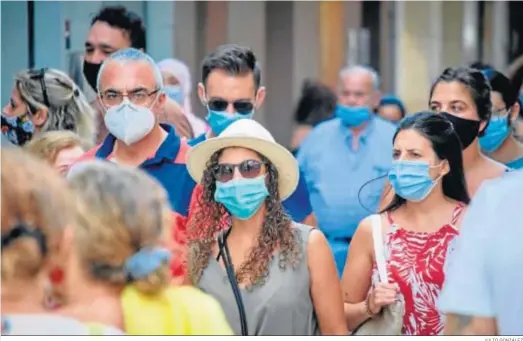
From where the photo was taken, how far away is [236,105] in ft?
14.9

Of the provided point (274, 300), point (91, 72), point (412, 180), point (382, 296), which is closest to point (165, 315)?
point (274, 300)

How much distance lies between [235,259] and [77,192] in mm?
1083

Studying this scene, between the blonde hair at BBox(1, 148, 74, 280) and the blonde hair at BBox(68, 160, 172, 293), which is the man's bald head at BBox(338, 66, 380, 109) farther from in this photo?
the blonde hair at BBox(1, 148, 74, 280)

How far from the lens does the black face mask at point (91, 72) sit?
4.79 m

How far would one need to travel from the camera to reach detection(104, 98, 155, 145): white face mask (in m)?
4.29

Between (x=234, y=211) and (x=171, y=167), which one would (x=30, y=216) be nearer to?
(x=234, y=211)

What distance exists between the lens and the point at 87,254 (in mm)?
2707

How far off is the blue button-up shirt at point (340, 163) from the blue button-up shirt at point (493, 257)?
104 inches

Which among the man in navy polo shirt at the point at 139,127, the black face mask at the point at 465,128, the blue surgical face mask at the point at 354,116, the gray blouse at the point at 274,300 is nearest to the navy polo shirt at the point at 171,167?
the man in navy polo shirt at the point at 139,127

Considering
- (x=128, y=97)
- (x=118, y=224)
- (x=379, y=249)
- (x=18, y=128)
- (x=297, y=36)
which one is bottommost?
(x=379, y=249)

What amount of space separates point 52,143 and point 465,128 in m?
1.49

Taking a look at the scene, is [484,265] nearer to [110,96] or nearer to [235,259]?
[235,259]

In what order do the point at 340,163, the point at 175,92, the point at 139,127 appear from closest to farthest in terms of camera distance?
the point at 139,127
the point at 175,92
the point at 340,163

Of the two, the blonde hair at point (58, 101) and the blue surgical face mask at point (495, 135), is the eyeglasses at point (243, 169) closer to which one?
the blonde hair at point (58, 101)
